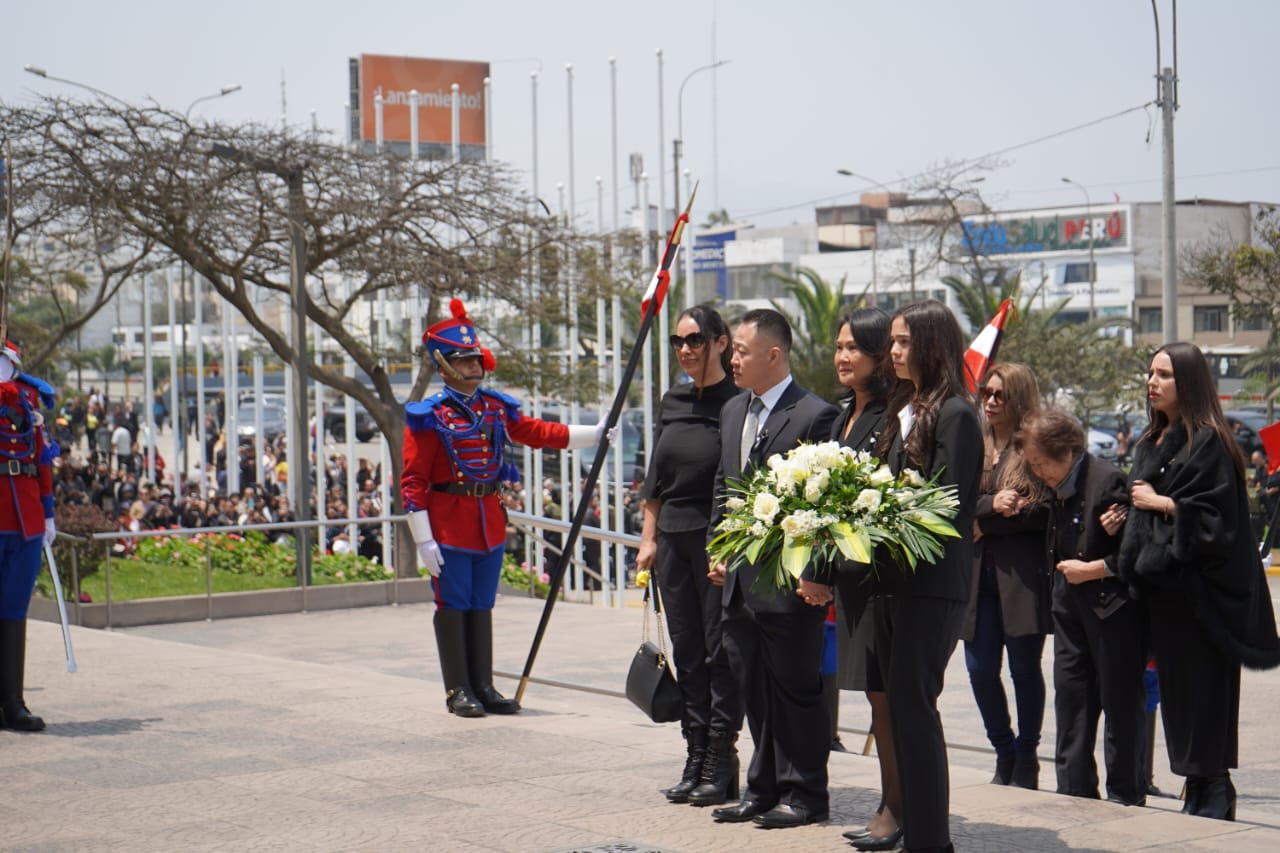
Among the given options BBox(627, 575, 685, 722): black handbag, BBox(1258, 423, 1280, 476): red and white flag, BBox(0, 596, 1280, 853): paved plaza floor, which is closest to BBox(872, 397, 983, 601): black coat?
BBox(0, 596, 1280, 853): paved plaza floor

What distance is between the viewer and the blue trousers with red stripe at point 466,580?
29.2 ft

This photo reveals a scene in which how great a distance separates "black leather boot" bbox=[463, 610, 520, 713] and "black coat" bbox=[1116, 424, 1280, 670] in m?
3.74

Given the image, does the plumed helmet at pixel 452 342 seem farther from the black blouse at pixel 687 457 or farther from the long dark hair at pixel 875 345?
the long dark hair at pixel 875 345

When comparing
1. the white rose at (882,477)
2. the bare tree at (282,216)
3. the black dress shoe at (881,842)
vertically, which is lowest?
the black dress shoe at (881,842)

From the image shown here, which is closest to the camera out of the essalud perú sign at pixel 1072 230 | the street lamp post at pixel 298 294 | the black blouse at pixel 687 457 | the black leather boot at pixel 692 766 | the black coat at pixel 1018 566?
the black leather boot at pixel 692 766

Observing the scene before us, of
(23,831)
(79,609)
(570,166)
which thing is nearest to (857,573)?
(23,831)

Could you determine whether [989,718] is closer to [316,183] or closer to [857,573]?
[857,573]

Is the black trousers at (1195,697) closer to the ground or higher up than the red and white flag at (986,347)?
closer to the ground

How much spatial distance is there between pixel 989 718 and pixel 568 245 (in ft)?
51.8

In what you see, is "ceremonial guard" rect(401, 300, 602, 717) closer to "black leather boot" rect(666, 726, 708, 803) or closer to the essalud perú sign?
"black leather boot" rect(666, 726, 708, 803)

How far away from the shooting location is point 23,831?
602cm

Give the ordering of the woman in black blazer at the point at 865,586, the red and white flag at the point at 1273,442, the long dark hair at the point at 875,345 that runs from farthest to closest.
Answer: the red and white flag at the point at 1273,442
the long dark hair at the point at 875,345
the woman in black blazer at the point at 865,586

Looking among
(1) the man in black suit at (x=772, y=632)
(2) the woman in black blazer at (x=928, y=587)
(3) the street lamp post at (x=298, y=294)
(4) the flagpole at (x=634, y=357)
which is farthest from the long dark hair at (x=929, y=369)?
(3) the street lamp post at (x=298, y=294)

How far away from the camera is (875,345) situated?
5.55m
